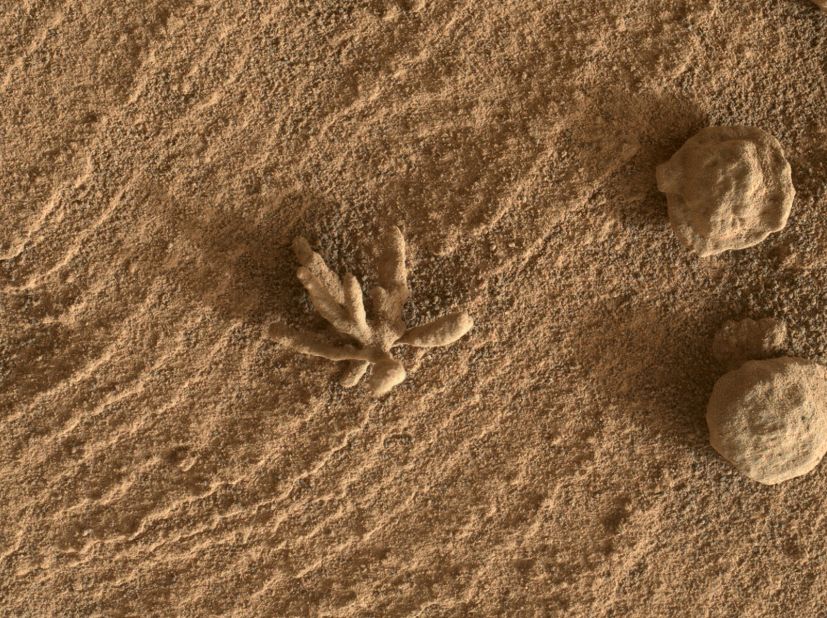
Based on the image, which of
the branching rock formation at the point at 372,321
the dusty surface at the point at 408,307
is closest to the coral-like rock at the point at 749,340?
the dusty surface at the point at 408,307

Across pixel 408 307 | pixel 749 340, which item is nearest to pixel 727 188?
pixel 749 340

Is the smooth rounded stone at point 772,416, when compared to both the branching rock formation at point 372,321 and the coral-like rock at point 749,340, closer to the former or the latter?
the coral-like rock at point 749,340

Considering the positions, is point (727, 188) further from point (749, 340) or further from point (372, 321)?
point (372, 321)

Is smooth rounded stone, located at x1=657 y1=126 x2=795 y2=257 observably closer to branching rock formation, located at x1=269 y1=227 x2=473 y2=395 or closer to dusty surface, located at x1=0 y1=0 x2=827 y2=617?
dusty surface, located at x1=0 y1=0 x2=827 y2=617

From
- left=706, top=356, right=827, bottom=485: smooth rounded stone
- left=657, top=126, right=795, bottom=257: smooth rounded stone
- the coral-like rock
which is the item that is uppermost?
left=657, top=126, right=795, bottom=257: smooth rounded stone

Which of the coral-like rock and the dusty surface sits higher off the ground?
the dusty surface

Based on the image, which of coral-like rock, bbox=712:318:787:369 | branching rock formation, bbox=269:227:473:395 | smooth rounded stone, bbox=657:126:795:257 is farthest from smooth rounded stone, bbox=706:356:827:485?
branching rock formation, bbox=269:227:473:395
